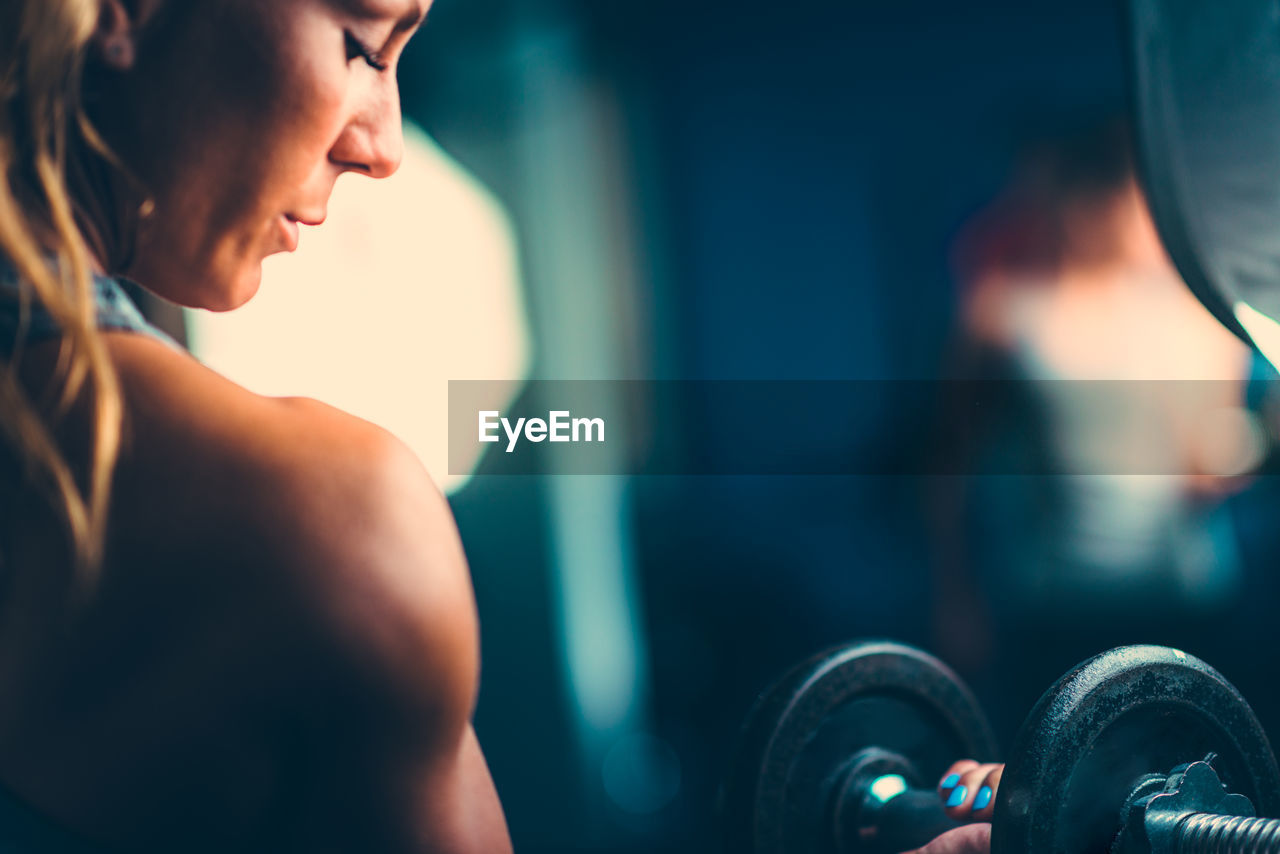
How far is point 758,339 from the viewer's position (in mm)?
925

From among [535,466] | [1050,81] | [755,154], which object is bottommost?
[535,466]

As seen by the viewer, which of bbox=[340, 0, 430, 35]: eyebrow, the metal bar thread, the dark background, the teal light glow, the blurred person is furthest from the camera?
the blurred person

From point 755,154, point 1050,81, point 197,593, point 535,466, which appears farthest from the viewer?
point 1050,81

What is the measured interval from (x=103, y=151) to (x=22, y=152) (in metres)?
0.04

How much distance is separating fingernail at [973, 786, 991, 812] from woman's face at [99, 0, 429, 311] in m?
0.63

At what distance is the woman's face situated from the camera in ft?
1.81

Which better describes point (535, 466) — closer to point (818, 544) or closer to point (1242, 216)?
point (818, 544)

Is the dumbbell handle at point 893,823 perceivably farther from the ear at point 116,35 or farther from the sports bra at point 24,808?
the ear at point 116,35

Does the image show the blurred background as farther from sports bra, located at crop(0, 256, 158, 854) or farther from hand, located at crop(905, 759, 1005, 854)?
hand, located at crop(905, 759, 1005, 854)

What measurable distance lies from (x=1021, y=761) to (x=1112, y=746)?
0.29ft

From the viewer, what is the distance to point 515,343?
0.79 meters

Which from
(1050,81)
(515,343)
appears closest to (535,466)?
(515,343)

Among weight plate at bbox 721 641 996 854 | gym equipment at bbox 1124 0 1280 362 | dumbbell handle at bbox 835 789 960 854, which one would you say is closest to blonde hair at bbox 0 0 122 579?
weight plate at bbox 721 641 996 854

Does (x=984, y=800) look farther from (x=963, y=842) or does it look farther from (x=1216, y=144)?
(x=1216, y=144)
